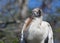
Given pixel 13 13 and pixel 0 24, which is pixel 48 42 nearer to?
pixel 0 24

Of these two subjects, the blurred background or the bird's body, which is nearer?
the bird's body

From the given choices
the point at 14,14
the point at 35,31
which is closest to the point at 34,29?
the point at 35,31

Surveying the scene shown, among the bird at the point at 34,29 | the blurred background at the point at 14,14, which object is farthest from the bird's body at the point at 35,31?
the blurred background at the point at 14,14

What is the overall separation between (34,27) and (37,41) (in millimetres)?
196

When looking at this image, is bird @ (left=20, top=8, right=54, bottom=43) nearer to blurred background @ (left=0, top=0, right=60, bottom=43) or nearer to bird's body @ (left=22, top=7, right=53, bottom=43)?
bird's body @ (left=22, top=7, right=53, bottom=43)

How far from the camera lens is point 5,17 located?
8281 mm

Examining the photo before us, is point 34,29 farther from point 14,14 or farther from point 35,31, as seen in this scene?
point 14,14

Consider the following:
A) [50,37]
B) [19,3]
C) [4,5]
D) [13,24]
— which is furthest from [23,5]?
[50,37]

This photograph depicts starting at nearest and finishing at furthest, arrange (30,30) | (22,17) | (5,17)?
1. (30,30)
2. (5,17)
3. (22,17)

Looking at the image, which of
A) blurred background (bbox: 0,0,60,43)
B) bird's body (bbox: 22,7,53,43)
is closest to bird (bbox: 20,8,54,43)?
bird's body (bbox: 22,7,53,43)

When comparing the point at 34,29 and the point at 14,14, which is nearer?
the point at 34,29

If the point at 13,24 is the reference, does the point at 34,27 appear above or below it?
above

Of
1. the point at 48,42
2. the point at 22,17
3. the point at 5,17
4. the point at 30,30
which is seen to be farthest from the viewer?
the point at 22,17

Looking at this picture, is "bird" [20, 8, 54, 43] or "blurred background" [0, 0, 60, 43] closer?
"bird" [20, 8, 54, 43]
